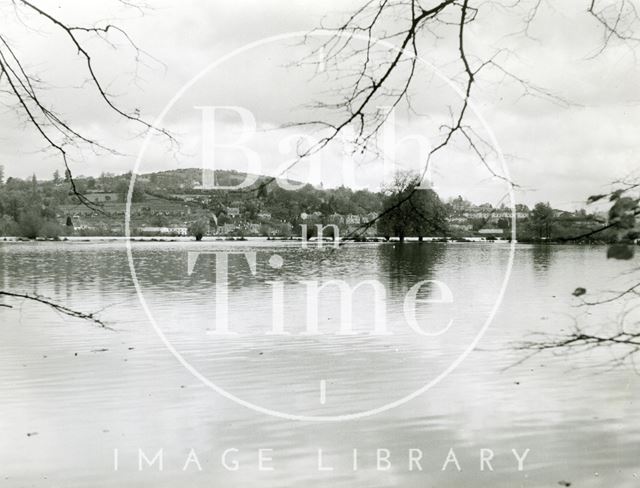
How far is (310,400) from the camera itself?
26.5ft

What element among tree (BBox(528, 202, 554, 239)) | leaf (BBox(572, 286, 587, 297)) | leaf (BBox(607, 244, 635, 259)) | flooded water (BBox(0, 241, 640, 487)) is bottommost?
flooded water (BBox(0, 241, 640, 487))

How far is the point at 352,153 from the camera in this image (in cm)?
282

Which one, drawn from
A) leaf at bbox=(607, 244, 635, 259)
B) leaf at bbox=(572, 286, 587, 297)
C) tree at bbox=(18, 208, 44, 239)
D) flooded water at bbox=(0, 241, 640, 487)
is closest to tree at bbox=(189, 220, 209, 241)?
tree at bbox=(18, 208, 44, 239)

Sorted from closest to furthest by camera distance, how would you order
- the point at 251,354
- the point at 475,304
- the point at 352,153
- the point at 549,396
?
the point at 352,153 → the point at 549,396 → the point at 251,354 → the point at 475,304

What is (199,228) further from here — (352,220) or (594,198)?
(594,198)

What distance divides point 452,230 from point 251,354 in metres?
8.56

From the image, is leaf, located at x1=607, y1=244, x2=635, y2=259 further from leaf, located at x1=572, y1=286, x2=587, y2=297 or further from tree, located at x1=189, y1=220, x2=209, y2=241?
tree, located at x1=189, y1=220, x2=209, y2=241

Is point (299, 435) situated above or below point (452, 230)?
below

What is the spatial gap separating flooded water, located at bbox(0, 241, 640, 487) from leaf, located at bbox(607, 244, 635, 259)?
1.02 ft

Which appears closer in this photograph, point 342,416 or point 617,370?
point 342,416

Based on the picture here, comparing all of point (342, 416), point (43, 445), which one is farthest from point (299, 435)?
point (43, 445)

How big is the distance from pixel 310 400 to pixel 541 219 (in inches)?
226

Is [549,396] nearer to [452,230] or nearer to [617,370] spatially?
[617,370]

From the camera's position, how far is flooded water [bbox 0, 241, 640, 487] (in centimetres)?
586
